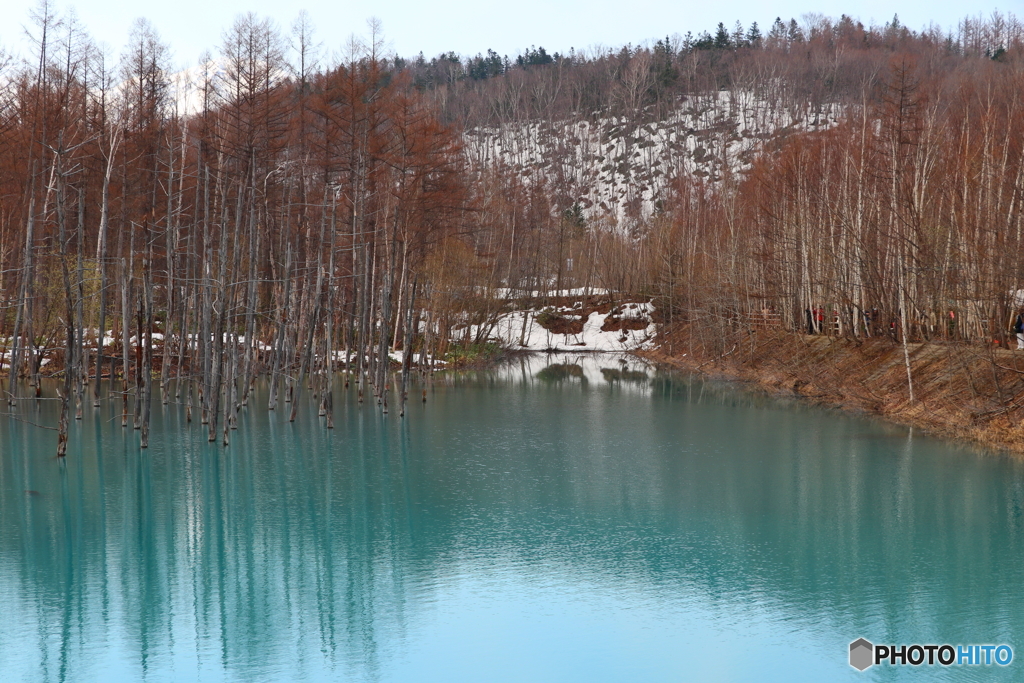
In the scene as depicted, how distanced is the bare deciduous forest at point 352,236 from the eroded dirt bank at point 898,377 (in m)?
0.61

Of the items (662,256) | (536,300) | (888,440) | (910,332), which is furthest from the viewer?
(536,300)

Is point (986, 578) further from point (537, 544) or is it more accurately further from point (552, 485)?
point (552, 485)

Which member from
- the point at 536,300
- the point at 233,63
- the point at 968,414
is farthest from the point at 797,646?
the point at 536,300

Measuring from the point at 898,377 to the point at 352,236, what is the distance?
563 inches

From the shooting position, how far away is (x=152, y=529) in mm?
11195

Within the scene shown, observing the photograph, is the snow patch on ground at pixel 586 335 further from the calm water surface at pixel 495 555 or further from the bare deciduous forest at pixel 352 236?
the calm water surface at pixel 495 555

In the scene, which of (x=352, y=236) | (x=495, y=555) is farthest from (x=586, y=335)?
(x=495, y=555)

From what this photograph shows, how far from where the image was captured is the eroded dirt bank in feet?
56.2

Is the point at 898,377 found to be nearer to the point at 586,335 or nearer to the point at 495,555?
the point at 495,555

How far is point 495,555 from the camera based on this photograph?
10.1 metres

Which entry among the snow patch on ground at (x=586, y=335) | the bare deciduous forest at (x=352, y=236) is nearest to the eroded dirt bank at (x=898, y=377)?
the bare deciduous forest at (x=352, y=236)

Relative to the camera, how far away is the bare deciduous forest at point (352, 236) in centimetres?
1783

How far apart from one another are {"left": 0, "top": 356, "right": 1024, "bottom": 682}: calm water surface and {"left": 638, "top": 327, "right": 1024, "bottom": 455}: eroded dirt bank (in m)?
1.34

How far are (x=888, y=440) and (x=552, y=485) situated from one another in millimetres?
7615
